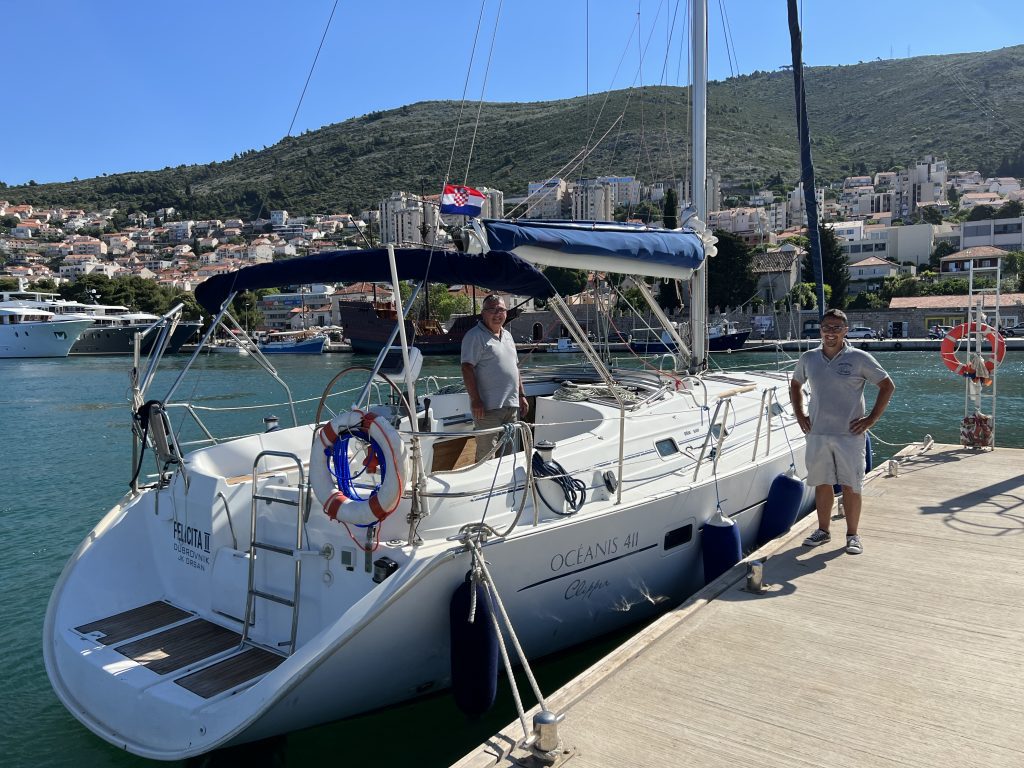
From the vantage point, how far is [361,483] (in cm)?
477

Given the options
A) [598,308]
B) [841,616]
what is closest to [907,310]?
[598,308]

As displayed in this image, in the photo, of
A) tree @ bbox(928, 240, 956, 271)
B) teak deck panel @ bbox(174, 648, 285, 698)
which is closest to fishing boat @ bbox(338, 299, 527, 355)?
teak deck panel @ bbox(174, 648, 285, 698)

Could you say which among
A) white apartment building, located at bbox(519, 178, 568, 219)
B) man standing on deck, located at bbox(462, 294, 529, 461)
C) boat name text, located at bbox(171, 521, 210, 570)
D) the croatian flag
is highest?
white apartment building, located at bbox(519, 178, 568, 219)

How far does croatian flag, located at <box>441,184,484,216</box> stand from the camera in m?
5.22

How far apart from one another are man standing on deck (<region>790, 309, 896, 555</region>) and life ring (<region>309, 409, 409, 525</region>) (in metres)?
3.16

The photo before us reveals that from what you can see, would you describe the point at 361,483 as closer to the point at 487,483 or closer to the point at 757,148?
the point at 487,483

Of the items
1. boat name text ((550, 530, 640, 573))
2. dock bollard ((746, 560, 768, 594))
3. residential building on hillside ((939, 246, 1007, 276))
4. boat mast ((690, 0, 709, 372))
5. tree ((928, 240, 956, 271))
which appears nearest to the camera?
boat name text ((550, 530, 640, 573))

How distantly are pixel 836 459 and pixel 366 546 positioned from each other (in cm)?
347

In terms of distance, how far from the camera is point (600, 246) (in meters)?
6.09

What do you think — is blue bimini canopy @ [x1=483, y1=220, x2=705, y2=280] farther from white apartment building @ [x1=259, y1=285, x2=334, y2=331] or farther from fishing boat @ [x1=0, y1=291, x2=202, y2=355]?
white apartment building @ [x1=259, y1=285, x2=334, y2=331]

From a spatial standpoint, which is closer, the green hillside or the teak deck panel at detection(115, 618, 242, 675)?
the teak deck panel at detection(115, 618, 242, 675)

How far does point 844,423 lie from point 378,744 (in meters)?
3.82

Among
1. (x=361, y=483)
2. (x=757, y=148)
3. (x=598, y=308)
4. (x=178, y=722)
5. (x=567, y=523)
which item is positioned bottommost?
(x=178, y=722)

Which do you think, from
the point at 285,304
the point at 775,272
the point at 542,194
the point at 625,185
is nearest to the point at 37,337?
the point at 285,304
